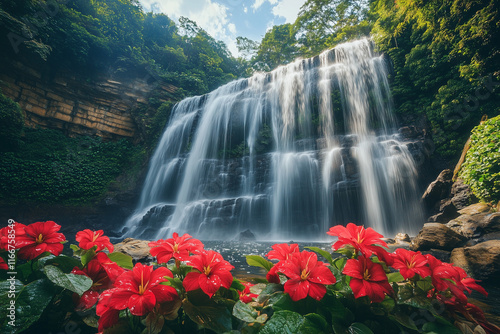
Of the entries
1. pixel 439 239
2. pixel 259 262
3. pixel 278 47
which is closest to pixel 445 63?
pixel 439 239

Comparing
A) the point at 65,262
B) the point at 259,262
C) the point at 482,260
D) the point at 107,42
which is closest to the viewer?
the point at 65,262

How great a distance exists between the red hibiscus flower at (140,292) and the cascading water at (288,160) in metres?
9.02

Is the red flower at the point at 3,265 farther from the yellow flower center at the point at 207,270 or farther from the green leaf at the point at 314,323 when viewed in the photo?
the green leaf at the point at 314,323

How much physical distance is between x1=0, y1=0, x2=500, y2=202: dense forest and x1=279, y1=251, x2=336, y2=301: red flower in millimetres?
12372

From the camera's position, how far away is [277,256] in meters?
0.93

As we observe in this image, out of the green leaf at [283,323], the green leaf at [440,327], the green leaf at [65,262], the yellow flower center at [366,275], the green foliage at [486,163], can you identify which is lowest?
the green leaf at [440,327]

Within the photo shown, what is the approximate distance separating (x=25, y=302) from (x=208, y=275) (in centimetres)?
57

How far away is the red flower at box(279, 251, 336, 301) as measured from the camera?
2.20ft

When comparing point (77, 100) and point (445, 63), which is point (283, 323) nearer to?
point (445, 63)

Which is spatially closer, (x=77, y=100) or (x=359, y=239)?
(x=359, y=239)

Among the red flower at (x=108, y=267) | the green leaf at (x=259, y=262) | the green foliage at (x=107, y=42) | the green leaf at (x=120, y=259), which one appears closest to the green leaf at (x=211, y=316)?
the green leaf at (x=259, y=262)

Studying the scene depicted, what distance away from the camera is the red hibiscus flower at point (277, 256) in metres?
0.84

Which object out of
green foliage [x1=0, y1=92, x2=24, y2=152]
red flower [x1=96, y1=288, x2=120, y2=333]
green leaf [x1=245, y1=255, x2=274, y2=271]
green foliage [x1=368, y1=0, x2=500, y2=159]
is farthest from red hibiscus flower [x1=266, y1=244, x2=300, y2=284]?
green foliage [x1=0, y1=92, x2=24, y2=152]

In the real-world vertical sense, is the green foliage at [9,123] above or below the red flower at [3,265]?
above
